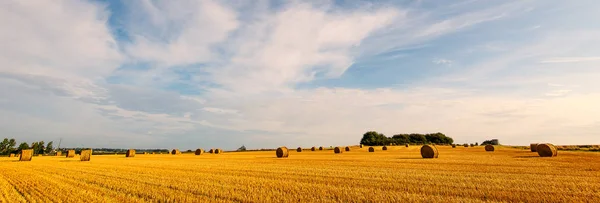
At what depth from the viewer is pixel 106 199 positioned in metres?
7.70

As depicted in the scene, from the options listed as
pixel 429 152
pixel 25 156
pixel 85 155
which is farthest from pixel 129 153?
pixel 429 152

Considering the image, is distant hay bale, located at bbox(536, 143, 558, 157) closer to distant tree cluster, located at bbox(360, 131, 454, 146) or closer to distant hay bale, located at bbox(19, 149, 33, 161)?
distant hay bale, located at bbox(19, 149, 33, 161)

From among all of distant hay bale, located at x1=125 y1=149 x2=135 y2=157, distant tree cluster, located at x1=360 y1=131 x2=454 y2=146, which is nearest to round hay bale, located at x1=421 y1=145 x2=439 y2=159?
distant hay bale, located at x1=125 y1=149 x2=135 y2=157

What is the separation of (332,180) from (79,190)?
724cm

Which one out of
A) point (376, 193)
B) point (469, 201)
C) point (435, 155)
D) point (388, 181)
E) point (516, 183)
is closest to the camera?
point (469, 201)

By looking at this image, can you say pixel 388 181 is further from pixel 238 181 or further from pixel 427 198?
pixel 238 181

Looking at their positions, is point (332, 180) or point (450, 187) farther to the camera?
point (332, 180)

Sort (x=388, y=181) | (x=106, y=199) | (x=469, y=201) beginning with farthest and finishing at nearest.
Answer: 1. (x=388, y=181)
2. (x=106, y=199)
3. (x=469, y=201)

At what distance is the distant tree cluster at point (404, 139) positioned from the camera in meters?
103

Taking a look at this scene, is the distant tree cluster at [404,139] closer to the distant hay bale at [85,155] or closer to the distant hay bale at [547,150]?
the distant hay bale at [547,150]

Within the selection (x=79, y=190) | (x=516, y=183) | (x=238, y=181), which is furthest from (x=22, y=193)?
(x=516, y=183)

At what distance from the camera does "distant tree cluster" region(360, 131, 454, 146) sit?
4044 inches

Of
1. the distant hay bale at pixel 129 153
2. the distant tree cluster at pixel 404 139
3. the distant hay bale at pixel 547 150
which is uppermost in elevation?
the distant tree cluster at pixel 404 139

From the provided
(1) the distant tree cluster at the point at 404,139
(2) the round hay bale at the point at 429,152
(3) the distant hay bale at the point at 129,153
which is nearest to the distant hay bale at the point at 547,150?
(2) the round hay bale at the point at 429,152
